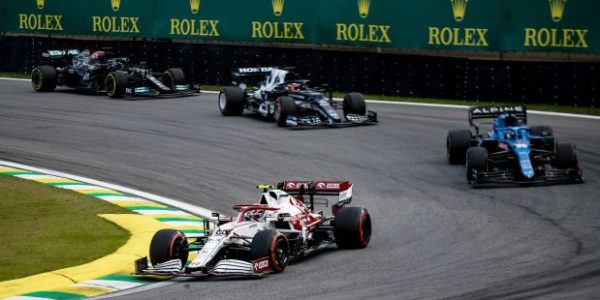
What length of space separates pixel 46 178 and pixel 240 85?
10507mm

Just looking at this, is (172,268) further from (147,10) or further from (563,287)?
(147,10)

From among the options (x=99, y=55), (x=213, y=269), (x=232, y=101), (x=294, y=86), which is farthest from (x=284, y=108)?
(x=213, y=269)

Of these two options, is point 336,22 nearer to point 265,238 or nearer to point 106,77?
point 106,77

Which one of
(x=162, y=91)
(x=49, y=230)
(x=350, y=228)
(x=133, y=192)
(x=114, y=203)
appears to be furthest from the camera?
(x=162, y=91)

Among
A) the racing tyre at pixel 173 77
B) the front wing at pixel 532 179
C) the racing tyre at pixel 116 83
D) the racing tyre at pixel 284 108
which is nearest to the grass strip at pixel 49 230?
the front wing at pixel 532 179

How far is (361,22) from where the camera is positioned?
37.2 m

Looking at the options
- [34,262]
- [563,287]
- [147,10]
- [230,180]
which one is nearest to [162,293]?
[34,262]

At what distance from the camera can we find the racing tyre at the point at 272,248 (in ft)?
49.3

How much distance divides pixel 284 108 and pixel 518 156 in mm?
8924

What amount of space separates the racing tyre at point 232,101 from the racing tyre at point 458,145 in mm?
9063

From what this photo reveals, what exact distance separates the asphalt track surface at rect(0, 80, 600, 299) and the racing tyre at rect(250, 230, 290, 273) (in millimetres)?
172

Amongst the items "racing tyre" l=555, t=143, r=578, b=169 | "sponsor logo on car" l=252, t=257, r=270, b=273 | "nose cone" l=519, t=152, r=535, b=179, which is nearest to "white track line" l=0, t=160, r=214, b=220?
"sponsor logo on car" l=252, t=257, r=270, b=273

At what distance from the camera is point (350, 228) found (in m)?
16.7

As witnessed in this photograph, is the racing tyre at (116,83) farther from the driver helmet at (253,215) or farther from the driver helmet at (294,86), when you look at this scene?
the driver helmet at (253,215)
